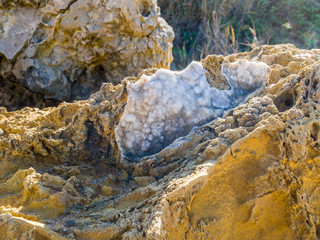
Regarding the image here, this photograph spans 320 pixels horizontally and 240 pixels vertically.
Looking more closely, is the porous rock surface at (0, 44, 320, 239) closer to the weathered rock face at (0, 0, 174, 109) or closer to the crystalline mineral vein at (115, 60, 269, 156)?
the crystalline mineral vein at (115, 60, 269, 156)

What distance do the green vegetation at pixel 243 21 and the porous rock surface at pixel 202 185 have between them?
12.4ft

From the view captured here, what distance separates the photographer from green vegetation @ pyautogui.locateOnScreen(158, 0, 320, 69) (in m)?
5.75

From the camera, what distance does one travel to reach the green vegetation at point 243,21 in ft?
18.9

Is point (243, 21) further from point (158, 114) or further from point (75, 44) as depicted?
point (158, 114)

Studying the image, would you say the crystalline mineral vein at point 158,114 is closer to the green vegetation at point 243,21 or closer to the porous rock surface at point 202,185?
the porous rock surface at point 202,185

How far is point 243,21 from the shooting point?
20.5 feet

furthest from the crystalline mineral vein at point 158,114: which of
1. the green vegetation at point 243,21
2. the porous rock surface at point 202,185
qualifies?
the green vegetation at point 243,21

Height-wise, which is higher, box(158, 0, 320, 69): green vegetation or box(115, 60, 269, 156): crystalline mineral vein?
box(115, 60, 269, 156): crystalline mineral vein

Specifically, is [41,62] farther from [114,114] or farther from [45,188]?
[45,188]

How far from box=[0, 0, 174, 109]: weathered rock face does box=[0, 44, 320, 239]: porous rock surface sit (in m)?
1.15

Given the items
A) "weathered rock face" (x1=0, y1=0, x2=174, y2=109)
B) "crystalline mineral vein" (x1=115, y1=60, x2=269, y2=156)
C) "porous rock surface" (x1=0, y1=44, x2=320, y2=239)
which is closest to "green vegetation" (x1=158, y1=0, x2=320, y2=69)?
"weathered rock face" (x1=0, y1=0, x2=174, y2=109)

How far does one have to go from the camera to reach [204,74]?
1.97 m

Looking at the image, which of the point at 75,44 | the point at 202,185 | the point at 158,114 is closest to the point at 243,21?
the point at 75,44

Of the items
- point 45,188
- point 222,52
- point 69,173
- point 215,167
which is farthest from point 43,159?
point 222,52
